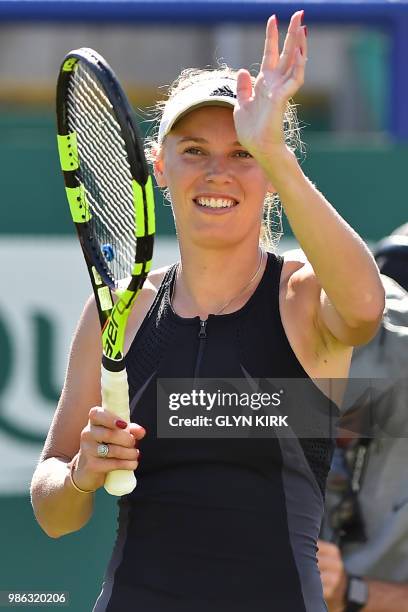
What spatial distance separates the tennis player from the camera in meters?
1.95

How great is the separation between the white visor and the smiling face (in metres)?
0.02

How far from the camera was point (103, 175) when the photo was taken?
2215 millimetres

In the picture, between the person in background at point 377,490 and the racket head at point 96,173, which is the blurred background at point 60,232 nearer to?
the person in background at point 377,490

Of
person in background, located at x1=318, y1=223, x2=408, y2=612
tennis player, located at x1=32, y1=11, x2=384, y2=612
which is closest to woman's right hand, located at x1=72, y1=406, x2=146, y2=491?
tennis player, located at x1=32, y1=11, x2=384, y2=612

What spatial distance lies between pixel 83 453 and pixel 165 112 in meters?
0.63

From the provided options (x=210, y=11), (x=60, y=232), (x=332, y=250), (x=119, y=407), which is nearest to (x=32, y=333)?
(x=60, y=232)

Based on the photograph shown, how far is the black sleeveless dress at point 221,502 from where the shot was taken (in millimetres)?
2035

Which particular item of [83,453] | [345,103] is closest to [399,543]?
[83,453]

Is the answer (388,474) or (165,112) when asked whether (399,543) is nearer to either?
(388,474)

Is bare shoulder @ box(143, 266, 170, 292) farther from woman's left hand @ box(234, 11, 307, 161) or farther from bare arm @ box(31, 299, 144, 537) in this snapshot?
woman's left hand @ box(234, 11, 307, 161)

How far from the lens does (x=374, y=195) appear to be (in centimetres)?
375

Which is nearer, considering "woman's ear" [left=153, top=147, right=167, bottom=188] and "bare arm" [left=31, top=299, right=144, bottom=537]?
"bare arm" [left=31, top=299, right=144, bottom=537]

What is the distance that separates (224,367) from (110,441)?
0.25m

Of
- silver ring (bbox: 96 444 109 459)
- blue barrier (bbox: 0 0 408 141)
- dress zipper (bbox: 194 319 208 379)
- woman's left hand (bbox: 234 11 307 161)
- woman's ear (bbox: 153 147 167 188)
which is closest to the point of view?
woman's left hand (bbox: 234 11 307 161)
